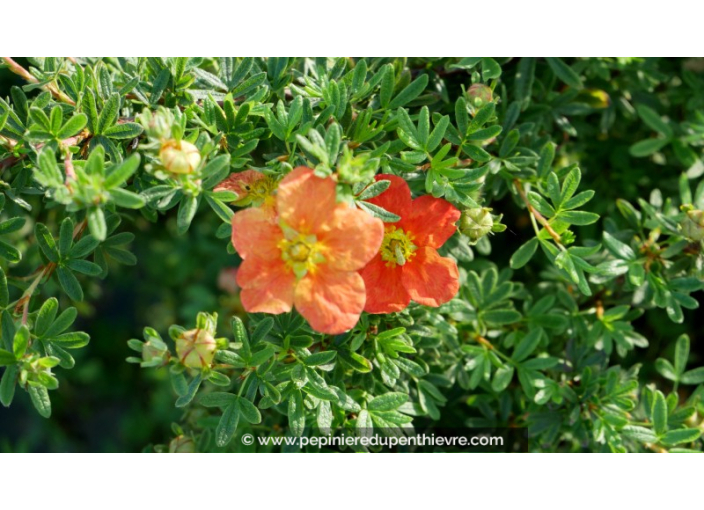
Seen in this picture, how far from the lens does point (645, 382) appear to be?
3.00m

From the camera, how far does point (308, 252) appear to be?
64.1 inches

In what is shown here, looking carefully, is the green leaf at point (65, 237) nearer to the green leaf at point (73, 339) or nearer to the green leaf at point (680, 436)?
the green leaf at point (73, 339)

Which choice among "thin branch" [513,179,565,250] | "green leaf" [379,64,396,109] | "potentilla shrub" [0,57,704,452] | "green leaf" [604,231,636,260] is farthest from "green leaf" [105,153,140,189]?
"green leaf" [604,231,636,260]

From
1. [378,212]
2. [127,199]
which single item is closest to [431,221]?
[378,212]

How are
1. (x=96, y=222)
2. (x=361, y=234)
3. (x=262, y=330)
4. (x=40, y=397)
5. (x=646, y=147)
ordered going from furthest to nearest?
(x=646, y=147) < (x=262, y=330) < (x=40, y=397) < (x=361, y=234) < (x=96, y=222)

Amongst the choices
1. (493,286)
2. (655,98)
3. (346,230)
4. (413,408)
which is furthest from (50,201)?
(655,98)

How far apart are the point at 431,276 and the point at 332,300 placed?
0.37 m

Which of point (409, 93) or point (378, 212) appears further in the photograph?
point (409, 93)

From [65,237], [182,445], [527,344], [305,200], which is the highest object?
[305,200]

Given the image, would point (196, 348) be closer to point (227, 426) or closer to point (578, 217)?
point (227, 426)

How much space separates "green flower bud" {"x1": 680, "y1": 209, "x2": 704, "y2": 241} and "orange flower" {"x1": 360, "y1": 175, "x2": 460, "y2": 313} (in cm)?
77

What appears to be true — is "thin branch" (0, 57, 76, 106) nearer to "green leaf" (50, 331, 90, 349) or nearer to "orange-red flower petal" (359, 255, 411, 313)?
"green leaf" (50, 331, 90, 349)

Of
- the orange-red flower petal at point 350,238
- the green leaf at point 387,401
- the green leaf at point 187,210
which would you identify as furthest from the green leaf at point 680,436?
the green leaf at point 187,210

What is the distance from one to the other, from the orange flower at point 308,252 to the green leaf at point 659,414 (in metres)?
1.15
